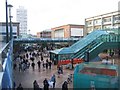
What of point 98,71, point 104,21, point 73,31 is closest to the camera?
point 98,71

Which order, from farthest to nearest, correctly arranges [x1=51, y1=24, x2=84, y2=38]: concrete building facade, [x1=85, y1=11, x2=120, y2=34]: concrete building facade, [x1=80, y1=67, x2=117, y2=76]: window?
[x1=51, y1=24, x2=84, y2=38]: concrete building facade → [x1=85, y1=11, x2=120, y2=34]: concrete building facade → [x1=80, y1=67, x2=117, y2=76]: window

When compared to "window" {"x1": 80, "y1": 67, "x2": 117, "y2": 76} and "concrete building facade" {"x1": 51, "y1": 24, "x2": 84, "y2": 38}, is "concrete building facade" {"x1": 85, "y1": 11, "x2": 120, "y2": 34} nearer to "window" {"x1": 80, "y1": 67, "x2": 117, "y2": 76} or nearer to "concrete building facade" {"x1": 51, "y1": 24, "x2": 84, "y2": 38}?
"concrete building facade" {"x1": 51, "y1": 24, "x2": 84, "y2": 38}

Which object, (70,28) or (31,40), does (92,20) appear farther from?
(31,40)

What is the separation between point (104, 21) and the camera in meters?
82.9

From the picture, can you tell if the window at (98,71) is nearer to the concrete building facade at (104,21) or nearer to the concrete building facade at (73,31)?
the concrete building facade at (104,21)

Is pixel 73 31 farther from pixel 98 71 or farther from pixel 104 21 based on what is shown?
pixel 98 71

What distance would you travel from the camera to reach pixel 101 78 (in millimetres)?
13500

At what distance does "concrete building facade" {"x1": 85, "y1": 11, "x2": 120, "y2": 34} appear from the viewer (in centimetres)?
7532

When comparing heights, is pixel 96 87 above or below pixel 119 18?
below

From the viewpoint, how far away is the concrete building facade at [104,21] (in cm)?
7532

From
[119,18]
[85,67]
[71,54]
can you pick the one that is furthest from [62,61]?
[119,18]

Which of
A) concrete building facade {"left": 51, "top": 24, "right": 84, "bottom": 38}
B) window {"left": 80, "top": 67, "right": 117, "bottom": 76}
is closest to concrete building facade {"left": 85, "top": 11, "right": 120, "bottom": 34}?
concrete building facade {"left": 51, "top": 24, "right": 84, "bottom": 38}

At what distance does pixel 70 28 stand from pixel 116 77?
86377mm

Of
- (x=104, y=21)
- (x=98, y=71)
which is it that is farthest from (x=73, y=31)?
(x=98, y=71)
